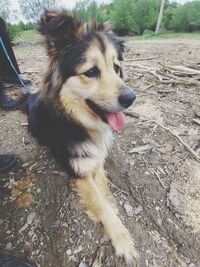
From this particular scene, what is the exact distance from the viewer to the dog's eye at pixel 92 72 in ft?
8.09

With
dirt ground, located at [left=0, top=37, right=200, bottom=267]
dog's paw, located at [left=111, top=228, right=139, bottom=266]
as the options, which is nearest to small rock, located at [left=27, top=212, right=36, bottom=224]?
dirt ground, located at [left=0, top=37, right=200, bottom=267]

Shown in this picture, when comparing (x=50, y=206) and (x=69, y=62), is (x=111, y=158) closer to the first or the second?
(x=50, y=206)

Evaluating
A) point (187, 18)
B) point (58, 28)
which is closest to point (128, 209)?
point (58, 28)

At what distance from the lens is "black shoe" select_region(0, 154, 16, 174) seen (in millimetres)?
3152

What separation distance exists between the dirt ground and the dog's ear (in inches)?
17.9

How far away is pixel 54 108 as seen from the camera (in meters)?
2.65

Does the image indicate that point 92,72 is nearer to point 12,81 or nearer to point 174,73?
point 12,81

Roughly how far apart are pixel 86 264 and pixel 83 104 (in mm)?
1533

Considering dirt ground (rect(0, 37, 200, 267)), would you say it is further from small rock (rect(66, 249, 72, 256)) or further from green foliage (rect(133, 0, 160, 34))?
green foliage (rect(133, 0, 160, 34))

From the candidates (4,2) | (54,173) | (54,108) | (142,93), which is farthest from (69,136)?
(4,2)

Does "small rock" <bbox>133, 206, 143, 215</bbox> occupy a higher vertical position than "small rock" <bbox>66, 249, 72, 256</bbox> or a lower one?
lower

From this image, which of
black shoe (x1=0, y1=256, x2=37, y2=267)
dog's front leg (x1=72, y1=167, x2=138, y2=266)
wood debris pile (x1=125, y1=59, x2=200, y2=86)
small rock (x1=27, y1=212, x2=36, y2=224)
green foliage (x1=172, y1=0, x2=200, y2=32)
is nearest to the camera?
black shoe (x1=0, y1=256, x2=37, y2=267)

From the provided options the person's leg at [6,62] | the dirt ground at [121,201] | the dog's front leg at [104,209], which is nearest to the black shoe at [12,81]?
the person's leg at [6,62]

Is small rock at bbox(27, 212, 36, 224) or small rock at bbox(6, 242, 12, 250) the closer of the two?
small rock at bbox(6, 242, 12, 250)
